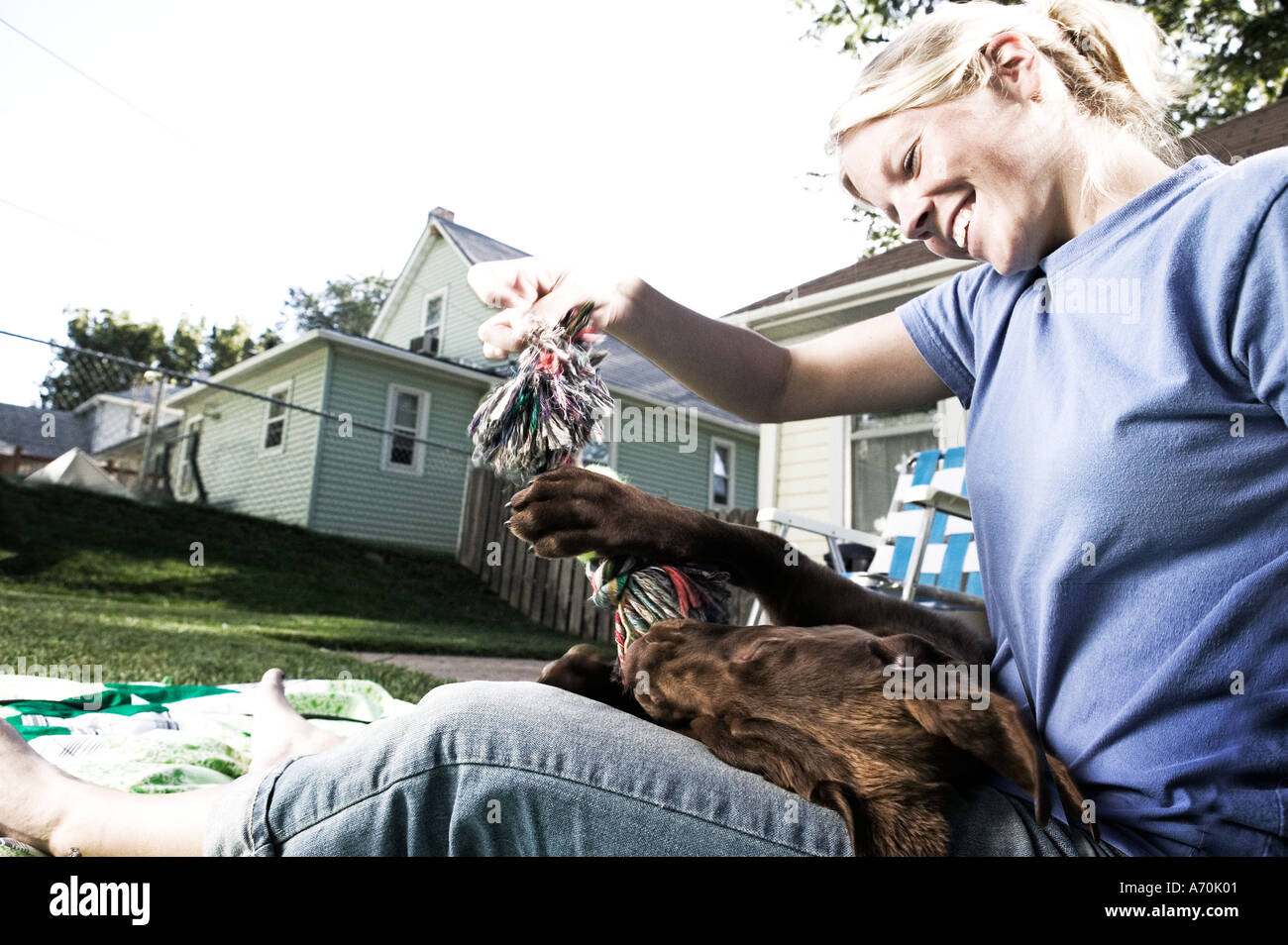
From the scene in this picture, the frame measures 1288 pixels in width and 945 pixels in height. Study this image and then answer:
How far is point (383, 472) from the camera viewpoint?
1611 centimetres

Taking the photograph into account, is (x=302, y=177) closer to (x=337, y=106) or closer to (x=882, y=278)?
(x=337, y=106)

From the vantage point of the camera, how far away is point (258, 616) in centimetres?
936

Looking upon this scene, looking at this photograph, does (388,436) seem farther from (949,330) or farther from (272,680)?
(949,330)

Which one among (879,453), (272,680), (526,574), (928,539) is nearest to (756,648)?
(272,680)

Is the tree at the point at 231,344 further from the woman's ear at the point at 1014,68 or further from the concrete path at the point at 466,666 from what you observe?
the woman's ear at the point at 1014,68

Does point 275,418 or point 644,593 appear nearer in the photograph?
point 644,593

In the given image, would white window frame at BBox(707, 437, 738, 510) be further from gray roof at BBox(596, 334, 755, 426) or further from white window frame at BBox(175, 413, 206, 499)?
white window frame at BBox(175, 413, 206, 499)

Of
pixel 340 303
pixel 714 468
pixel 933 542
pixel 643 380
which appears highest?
pixel 340 303

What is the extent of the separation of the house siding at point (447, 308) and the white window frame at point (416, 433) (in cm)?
175

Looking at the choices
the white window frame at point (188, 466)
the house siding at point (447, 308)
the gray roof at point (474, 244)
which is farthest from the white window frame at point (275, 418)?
the gray roof at point (474, 244)

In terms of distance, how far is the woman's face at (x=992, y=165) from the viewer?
143 centimetres

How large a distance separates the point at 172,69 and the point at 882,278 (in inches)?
717

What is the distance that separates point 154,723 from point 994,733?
2.60m

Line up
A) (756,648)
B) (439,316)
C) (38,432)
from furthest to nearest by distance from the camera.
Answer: (38,432), (439,316), (756,648)
